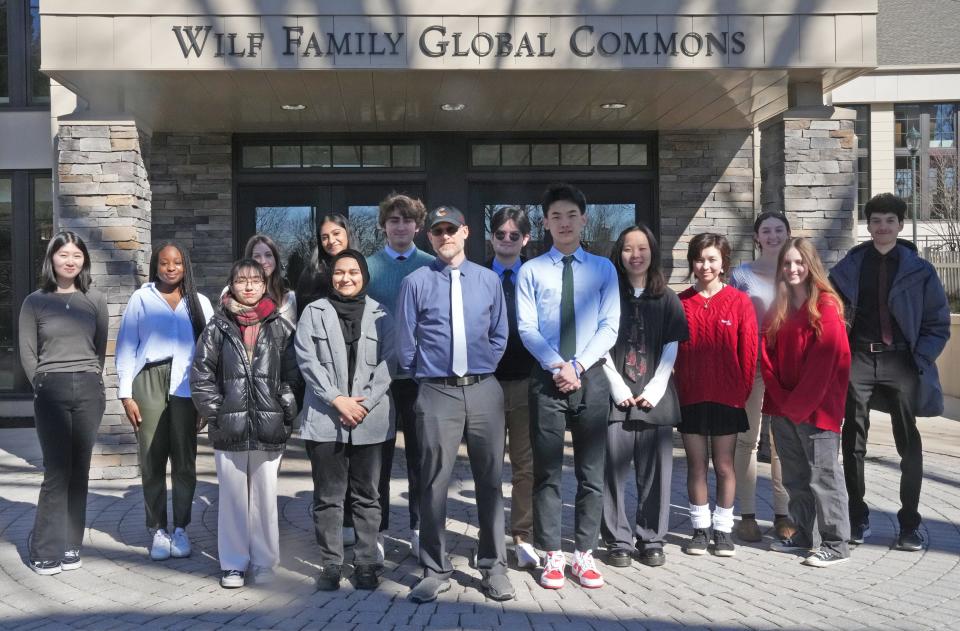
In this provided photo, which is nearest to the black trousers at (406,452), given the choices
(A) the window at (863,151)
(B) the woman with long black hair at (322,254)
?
(B) the woman with long black hair at (322,254)

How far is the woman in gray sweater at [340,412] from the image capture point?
4801 millimetres

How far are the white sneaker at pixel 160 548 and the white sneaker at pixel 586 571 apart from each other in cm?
241

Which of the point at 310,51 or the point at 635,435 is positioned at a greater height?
the point at 310,51

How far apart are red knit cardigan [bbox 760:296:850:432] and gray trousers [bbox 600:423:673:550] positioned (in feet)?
2.57

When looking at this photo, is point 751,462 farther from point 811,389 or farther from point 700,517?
point 811,389

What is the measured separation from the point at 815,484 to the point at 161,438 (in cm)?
386

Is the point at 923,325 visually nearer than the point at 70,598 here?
No

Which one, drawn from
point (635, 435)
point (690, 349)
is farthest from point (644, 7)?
point (635, 435)

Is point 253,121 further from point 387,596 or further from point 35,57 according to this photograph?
point 387,596

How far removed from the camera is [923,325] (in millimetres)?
5441

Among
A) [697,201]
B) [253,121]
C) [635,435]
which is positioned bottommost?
[635,435]

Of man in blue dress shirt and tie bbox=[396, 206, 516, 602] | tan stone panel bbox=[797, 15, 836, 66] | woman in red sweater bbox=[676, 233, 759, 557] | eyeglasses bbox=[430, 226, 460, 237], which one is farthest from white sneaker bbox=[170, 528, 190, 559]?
tan stone panel bbox=[797, 15, 836, 66]

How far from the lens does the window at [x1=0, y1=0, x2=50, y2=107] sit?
34.0ft

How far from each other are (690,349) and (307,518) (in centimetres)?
286
